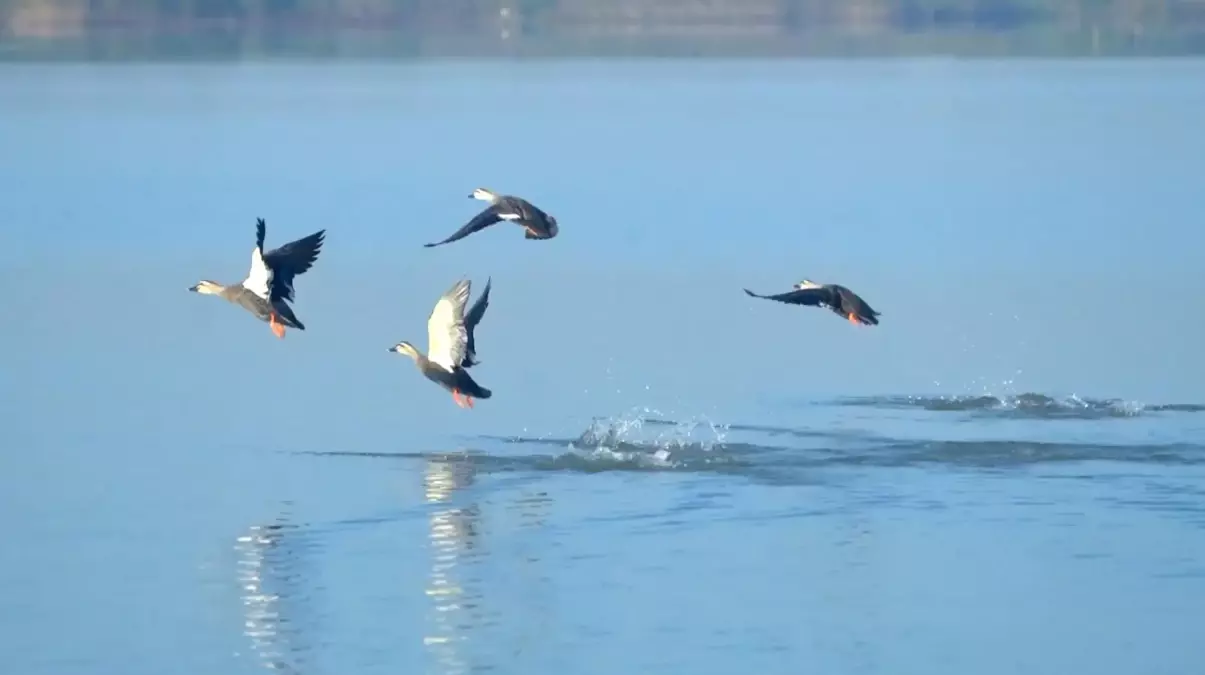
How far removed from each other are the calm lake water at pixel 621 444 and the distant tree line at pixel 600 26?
78.9 meters

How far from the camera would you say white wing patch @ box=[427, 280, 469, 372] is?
63.3 ft

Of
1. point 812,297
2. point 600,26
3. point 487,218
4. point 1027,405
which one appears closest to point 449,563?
point 487,218

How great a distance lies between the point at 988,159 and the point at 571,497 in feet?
137

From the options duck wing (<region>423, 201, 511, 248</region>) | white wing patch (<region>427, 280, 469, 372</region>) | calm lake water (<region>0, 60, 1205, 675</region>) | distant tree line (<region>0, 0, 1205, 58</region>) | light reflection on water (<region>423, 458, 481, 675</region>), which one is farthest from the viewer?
distant tree line (<region>0, 0, 1205, 58</region>)

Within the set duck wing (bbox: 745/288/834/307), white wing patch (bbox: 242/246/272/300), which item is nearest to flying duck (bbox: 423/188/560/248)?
white wing patch (bbox: 242/246/272/300)

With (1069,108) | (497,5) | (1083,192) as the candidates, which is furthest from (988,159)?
(497,5)

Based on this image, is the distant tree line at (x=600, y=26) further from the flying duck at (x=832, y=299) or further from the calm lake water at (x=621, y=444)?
the flying duck at (x=832, y=299)

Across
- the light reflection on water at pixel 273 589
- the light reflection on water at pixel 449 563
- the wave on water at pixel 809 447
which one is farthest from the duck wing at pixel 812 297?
the light reflection on water at pixel 273 589

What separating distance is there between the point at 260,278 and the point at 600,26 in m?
113

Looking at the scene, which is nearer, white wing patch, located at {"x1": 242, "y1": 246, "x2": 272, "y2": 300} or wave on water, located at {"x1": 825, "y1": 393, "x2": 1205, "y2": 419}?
white wing patch, located at {"x1": 242, "y1": 246, "x2": 272, "y2": 300}

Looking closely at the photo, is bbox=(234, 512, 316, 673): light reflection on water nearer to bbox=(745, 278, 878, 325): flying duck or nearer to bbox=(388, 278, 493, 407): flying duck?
bbox=(388, 278, 493, 407): flying duck

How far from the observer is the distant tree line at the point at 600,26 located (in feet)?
405

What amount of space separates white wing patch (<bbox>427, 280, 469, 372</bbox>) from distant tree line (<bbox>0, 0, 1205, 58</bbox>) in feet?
337

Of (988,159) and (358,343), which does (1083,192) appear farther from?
(358,343)
